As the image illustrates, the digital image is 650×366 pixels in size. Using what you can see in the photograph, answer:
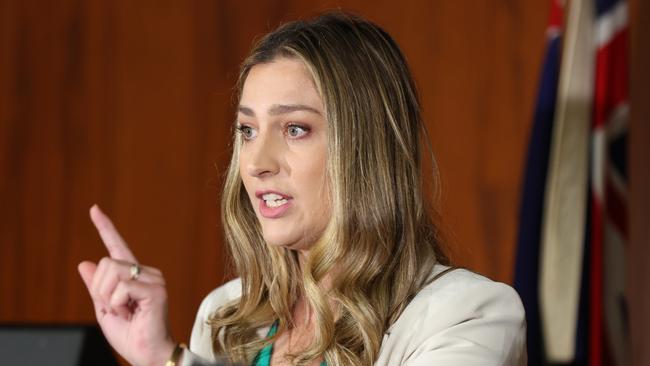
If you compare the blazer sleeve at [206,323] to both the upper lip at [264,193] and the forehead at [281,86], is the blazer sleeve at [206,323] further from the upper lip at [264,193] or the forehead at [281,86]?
the forehead at [281,86]

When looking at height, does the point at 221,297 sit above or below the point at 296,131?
below

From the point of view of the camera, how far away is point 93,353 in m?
1.22

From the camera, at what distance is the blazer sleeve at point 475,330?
1.78 metres

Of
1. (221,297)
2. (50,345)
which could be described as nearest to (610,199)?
(221,297)

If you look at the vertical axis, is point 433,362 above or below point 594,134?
below

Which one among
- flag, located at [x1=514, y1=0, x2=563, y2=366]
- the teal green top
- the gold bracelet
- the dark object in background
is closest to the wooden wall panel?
flag, located at [x1=514, y1=0, x2=563, y2=366]

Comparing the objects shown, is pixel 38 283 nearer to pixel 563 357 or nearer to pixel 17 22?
pixel 17 22

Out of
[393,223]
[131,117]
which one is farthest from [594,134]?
[131,117]

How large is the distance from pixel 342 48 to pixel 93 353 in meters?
0.98

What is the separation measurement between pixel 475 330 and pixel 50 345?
872 mm

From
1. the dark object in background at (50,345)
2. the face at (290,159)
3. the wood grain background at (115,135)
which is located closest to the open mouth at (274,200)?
the face at (290,159)

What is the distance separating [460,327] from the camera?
1.83 m

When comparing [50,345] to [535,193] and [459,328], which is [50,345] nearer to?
[459,328]

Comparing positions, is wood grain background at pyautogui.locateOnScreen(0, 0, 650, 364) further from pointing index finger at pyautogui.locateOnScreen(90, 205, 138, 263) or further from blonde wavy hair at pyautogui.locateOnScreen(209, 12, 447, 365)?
pointing index finger at pyautogui.locateOnScreen(90, 205, 138, 263)
